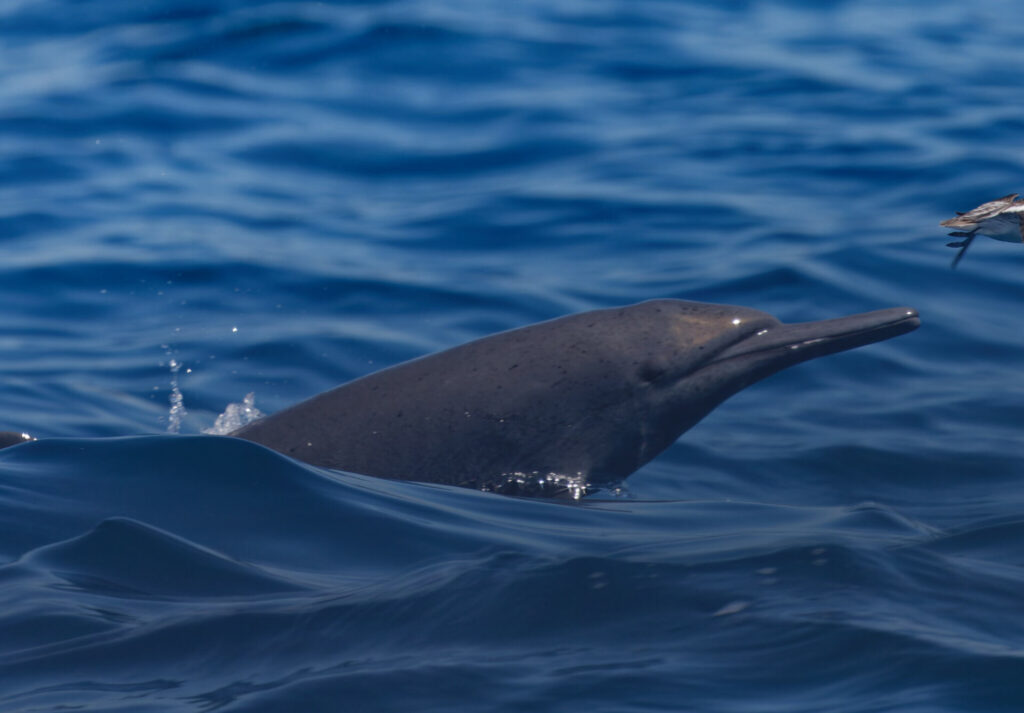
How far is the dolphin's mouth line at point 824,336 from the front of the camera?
633 centimetres

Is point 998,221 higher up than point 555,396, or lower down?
higher up

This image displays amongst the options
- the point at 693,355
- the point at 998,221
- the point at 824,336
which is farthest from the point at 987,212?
the point at 693,355

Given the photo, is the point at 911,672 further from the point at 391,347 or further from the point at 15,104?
the point at 15,104

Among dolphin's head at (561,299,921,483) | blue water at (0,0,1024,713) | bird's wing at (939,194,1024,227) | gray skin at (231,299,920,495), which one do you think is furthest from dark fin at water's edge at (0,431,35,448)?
bird's wing at (939,194,1024,227)

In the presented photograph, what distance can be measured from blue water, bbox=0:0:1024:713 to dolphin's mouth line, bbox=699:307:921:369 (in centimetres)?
79

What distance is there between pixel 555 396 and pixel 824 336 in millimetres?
1371

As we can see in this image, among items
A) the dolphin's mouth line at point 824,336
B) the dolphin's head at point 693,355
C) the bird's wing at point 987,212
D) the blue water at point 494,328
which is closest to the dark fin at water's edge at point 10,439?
the blue water at point 494,328

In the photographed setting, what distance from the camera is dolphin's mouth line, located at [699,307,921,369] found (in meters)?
6.33

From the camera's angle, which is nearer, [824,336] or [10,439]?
[10,439]

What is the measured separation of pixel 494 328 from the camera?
32.8 feet

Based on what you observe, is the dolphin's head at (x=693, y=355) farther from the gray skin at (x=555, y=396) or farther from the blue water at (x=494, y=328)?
the blue water at (x=494, y=328)

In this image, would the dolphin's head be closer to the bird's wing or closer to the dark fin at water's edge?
the bird's wing

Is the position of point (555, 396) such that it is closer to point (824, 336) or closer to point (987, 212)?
point (824, 336)

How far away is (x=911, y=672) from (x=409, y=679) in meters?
1.42
